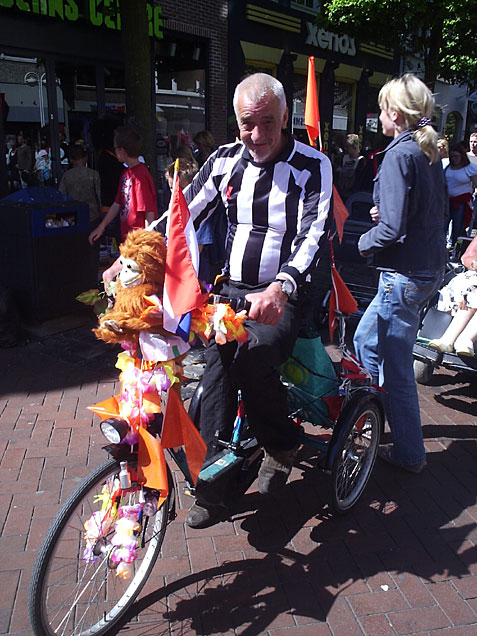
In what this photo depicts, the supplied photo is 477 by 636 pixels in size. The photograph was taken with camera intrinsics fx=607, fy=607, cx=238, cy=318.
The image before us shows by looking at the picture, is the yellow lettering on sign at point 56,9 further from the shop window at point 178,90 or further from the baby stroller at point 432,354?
the baby stroller at point 432,354

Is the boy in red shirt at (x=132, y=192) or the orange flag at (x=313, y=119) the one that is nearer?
the orange flag at (x=313, y=119)

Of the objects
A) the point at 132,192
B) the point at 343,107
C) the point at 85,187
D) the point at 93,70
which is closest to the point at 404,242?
the point at 132,192

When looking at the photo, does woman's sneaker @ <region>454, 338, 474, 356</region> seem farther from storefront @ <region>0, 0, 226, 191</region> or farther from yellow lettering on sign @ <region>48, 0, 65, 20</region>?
yellow lettering on sign @ <region>48, 0, 65, 20</region>

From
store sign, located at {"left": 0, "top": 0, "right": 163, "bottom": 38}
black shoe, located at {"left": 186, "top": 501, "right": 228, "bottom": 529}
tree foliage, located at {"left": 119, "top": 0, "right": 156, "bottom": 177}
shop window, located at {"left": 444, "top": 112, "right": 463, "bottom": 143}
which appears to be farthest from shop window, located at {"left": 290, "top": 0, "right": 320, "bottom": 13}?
black shoe, located at {"left": 186, "top": 501, "right": 228, "bottom": 529}

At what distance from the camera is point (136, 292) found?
7.41 ft

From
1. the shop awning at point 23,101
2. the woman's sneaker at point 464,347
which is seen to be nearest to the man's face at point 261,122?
the woman's sneaker at point 464,347

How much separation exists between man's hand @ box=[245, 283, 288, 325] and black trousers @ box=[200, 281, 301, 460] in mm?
238

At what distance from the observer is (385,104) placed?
3.26m

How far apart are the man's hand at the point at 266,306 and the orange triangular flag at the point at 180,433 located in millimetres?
445

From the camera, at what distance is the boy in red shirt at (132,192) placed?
18.3 ft

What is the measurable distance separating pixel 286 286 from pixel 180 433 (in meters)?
0.72

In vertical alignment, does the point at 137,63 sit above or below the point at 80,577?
above

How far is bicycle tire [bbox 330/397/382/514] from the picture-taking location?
9.93 ft

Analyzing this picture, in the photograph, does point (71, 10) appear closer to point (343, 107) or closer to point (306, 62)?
point (306, 62)
